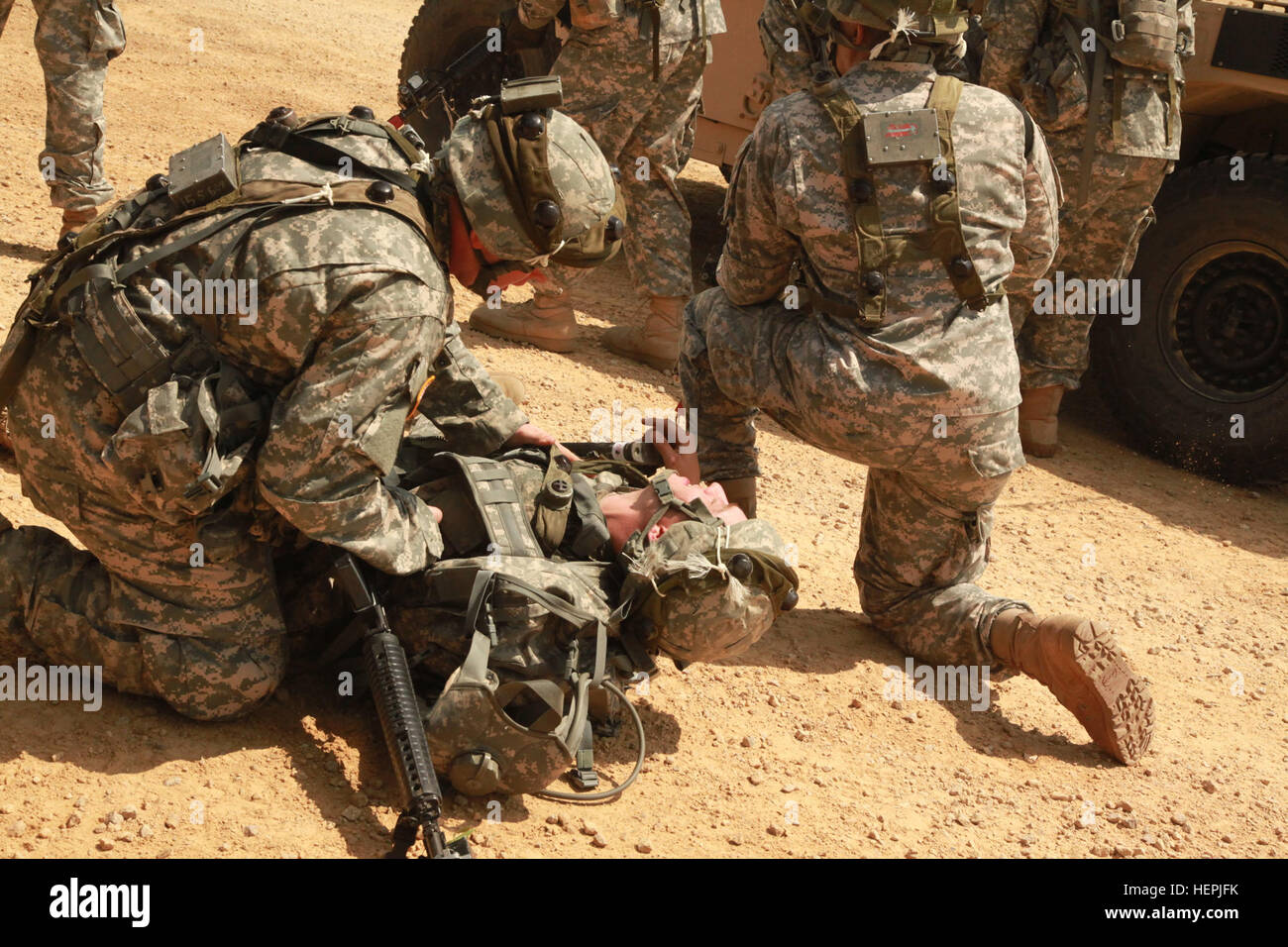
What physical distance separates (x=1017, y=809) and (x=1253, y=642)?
5.94 ft

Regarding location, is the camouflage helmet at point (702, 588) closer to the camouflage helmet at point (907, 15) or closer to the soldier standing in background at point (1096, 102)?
the camouflage helmet at point (907, 15)

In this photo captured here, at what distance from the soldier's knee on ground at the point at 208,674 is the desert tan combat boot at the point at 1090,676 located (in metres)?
2.14

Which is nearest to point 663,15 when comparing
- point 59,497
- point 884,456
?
point 884,456

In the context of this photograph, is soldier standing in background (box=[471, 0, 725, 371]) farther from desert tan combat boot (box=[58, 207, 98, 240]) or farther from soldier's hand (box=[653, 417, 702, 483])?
soldier's hand (box=[653, 417, 702, 483])

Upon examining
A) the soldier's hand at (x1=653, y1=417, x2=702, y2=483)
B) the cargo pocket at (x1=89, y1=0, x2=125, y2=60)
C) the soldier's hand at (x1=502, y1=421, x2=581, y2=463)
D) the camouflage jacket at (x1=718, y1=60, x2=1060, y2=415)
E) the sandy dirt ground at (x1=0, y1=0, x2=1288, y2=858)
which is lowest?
the sandy dirt ground at (x1=0, y1=0, x2=1288, y2=858)

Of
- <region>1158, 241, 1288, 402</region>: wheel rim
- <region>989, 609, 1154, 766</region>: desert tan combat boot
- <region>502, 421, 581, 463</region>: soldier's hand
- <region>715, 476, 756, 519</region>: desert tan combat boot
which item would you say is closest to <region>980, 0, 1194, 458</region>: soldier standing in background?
<region>1158, 241, 1288, 402</region>: wheel rim

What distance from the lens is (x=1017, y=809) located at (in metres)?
3.86

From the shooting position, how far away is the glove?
742 centimetres

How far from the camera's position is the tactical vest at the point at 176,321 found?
3203 mm

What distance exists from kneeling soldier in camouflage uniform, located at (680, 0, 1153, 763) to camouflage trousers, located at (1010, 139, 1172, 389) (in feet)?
6.34

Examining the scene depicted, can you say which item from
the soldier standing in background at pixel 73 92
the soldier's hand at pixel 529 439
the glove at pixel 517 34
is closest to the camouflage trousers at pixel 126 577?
the soldier's hand at pixel 529 439

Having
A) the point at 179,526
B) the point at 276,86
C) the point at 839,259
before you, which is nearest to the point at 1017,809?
the point at 839,259

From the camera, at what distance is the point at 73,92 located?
253 inches
